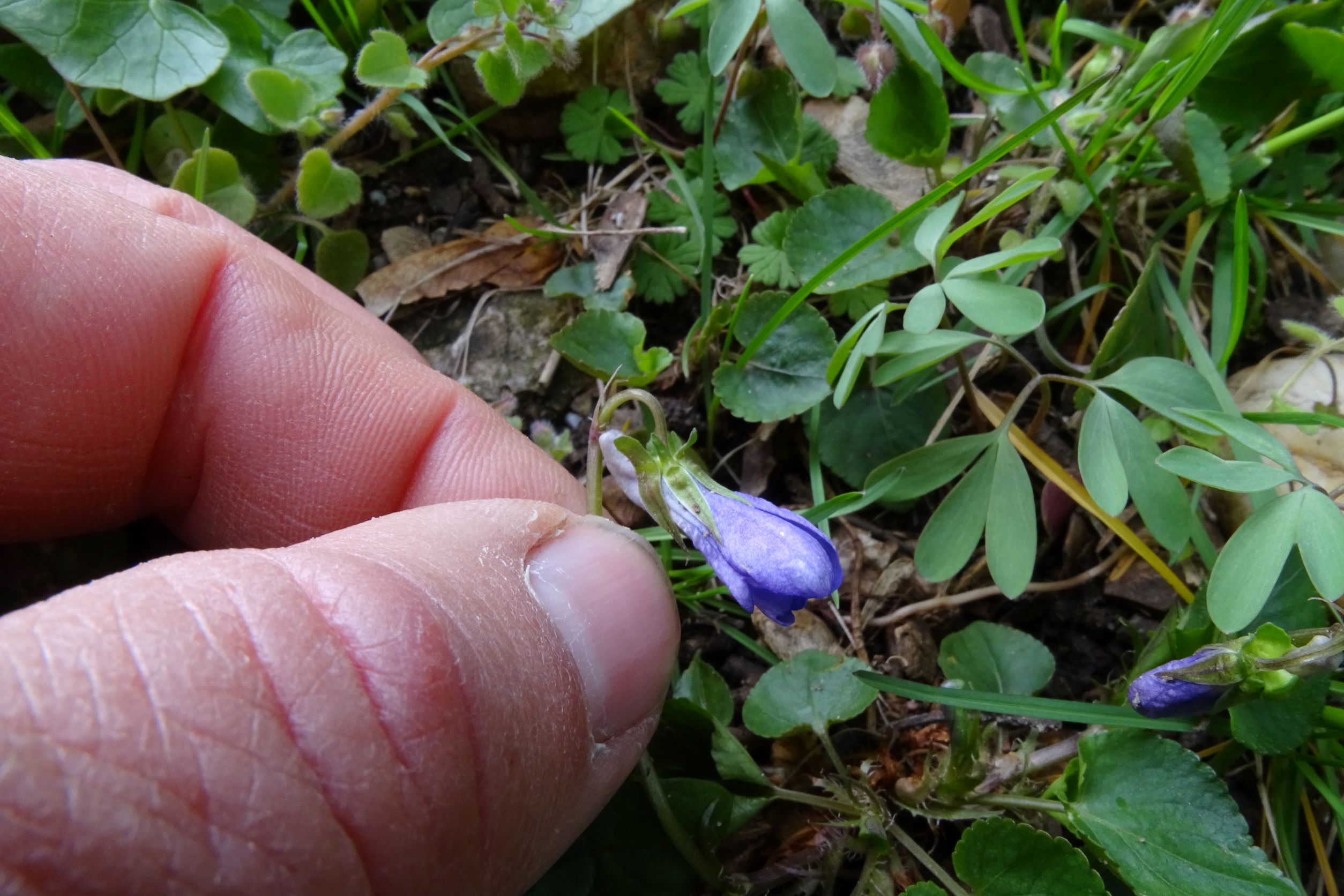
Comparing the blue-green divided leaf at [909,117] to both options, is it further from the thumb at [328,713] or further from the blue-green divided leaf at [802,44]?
the thumb at [328,713]

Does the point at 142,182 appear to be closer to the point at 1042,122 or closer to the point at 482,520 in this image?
the point at 482,520

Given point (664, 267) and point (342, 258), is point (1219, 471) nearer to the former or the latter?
point (664, 267)

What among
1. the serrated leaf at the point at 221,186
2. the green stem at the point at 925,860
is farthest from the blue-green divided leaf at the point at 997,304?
the serrated leaf at the point at 221,186

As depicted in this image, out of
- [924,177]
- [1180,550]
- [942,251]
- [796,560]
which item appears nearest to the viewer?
[796,560]

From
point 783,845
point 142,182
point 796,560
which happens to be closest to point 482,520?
point 796,560

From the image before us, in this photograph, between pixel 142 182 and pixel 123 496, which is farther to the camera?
pixel 142 182

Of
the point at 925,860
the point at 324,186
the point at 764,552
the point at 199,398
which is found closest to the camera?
the point at 764,552

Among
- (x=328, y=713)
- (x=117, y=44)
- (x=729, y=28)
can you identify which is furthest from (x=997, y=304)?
(x=117, y=44)
